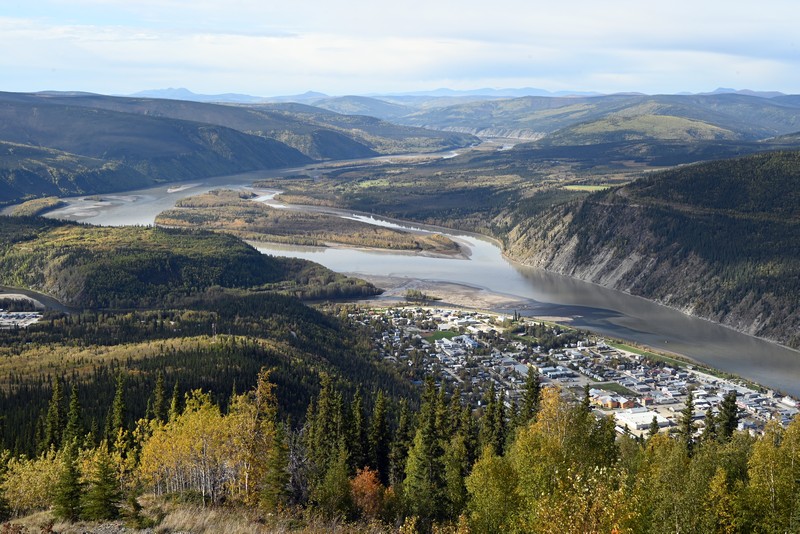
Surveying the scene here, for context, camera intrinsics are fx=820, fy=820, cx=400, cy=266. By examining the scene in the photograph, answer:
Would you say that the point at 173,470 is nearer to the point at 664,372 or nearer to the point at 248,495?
the point at 248,495

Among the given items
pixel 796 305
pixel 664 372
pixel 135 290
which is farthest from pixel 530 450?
pixel 135 290

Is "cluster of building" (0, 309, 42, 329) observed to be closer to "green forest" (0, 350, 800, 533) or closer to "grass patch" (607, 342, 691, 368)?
"green forest" (0, 350, 800, 533)

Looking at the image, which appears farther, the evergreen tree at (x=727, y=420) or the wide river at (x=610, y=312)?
the wide river at (x=610, y=312)

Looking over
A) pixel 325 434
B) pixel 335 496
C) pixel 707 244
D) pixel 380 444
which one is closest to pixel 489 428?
pixel 380 444

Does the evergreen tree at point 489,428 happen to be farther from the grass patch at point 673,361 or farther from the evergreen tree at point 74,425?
the grass patch at point 673,361

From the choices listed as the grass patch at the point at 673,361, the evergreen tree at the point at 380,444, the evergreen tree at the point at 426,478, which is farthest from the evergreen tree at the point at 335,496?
the grass patch at the point at 673,361

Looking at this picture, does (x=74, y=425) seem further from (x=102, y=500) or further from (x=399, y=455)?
(x=102, y=500)

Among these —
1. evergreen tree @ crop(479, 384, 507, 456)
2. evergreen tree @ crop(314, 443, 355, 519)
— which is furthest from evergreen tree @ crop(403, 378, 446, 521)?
evergreen tree @ crop(479, 384, 507, 456)
